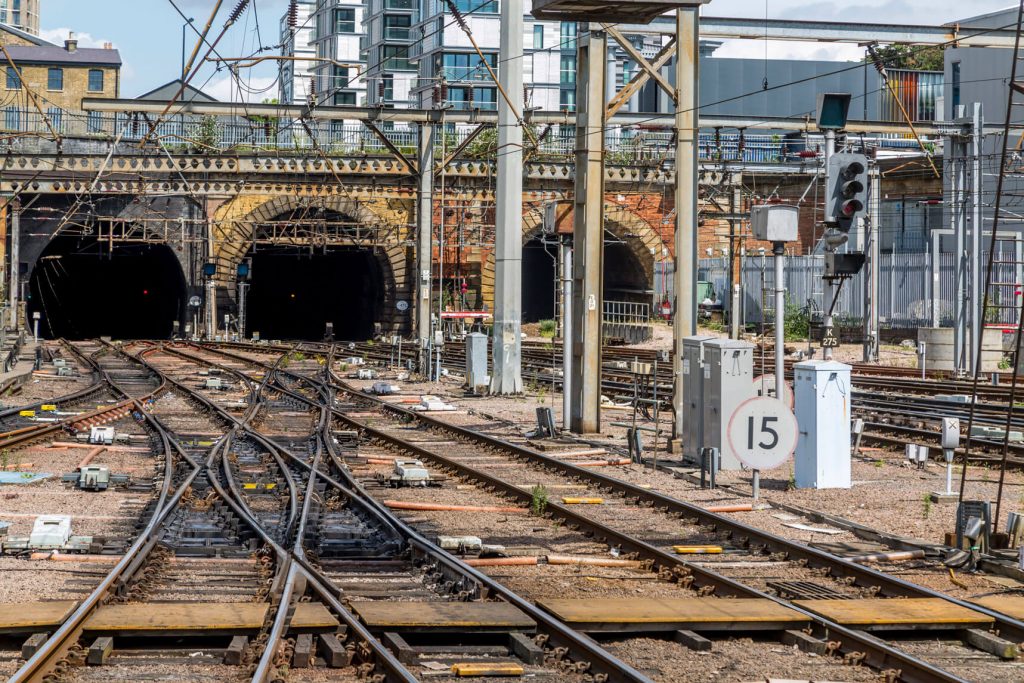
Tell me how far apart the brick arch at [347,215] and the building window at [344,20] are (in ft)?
128

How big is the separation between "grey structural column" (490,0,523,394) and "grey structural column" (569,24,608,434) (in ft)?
14.4

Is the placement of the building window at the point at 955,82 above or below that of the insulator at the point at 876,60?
above

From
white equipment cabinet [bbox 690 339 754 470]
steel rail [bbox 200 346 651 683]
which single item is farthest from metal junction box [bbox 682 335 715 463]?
steel rail [bbox 200 346 651 683]

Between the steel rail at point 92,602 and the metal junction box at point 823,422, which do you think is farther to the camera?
the metal junction box at point 823,422

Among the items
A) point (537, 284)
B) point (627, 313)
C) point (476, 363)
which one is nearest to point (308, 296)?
point (537, 284)

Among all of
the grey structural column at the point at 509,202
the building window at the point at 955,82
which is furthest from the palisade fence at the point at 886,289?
the grey structural column at the point at 509,202

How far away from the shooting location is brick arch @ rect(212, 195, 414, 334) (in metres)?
51.2

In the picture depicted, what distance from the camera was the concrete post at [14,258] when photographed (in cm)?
4619

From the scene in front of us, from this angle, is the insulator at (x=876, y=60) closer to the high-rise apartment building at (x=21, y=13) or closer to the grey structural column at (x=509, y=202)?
the grey structural column at (x=509, y=202)

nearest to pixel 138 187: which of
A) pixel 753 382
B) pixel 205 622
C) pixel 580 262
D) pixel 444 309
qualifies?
pixel 444 309

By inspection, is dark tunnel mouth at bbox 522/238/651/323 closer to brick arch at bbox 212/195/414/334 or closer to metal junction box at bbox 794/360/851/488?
brick arch at bbox 212/195/414/334

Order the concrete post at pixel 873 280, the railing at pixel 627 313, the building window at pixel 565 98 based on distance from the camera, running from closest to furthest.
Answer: the concrete post at pixel 873 280 < the railing at pixel 627 313 < the building window at pixel 565 98

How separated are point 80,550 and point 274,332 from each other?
183ft

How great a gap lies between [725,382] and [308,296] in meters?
51.1
